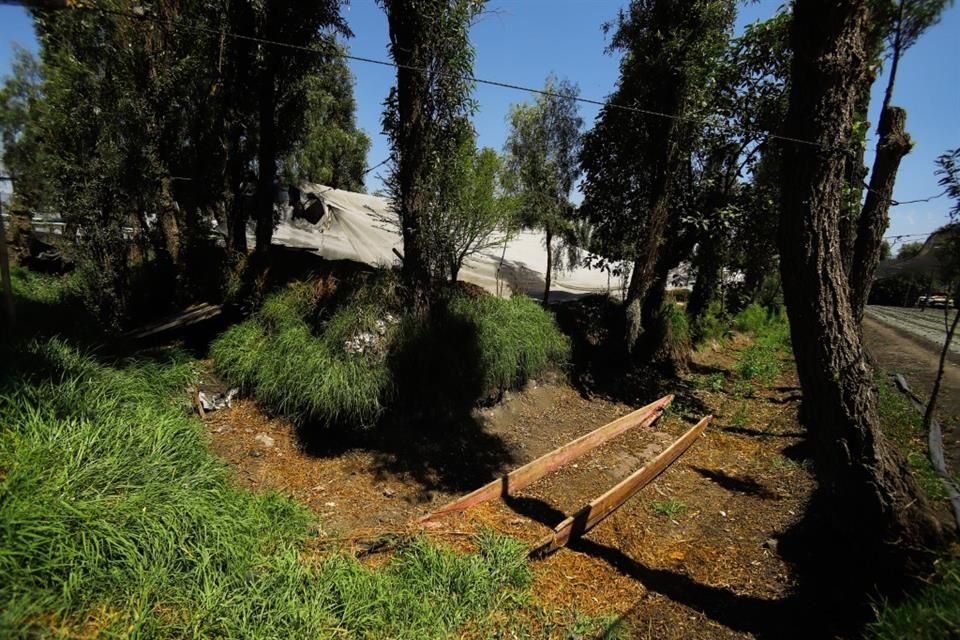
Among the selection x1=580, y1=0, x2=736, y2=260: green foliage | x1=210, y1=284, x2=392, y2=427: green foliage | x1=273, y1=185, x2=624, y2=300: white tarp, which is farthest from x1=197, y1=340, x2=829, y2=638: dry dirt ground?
x1=273, y1=185, x2=624, y2=300: white tarp

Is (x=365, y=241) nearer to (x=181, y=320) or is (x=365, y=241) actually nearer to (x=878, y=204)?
(x=181, y=320)

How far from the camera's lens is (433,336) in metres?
5.43

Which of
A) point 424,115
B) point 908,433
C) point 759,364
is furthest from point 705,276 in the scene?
point 424,115

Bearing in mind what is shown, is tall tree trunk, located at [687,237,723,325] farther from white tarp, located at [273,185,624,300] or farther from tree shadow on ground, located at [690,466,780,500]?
tree shadow on ground, located at [690,466,780,500]

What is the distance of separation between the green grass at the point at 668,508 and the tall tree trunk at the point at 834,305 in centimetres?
145

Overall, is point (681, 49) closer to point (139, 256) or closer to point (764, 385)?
point (764, 385)

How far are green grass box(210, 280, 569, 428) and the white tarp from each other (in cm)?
285

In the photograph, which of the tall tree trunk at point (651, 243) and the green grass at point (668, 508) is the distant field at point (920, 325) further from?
the green grass at point (668, 508)

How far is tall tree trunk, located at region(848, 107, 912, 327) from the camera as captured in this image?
194 inches

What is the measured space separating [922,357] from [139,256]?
47.0 feet

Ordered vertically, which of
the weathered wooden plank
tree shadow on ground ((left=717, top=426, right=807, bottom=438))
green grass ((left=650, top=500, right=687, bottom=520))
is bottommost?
green grass ((left=650, top=500, right=687, bottom=520))

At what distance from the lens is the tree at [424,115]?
496cm

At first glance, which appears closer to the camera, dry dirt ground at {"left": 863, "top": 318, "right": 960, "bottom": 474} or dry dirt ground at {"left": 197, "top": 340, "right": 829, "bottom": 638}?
dry dirt ground at {"left": 197, "top": 340, "right": 829, "bottom": 638}

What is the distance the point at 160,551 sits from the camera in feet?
7.06
